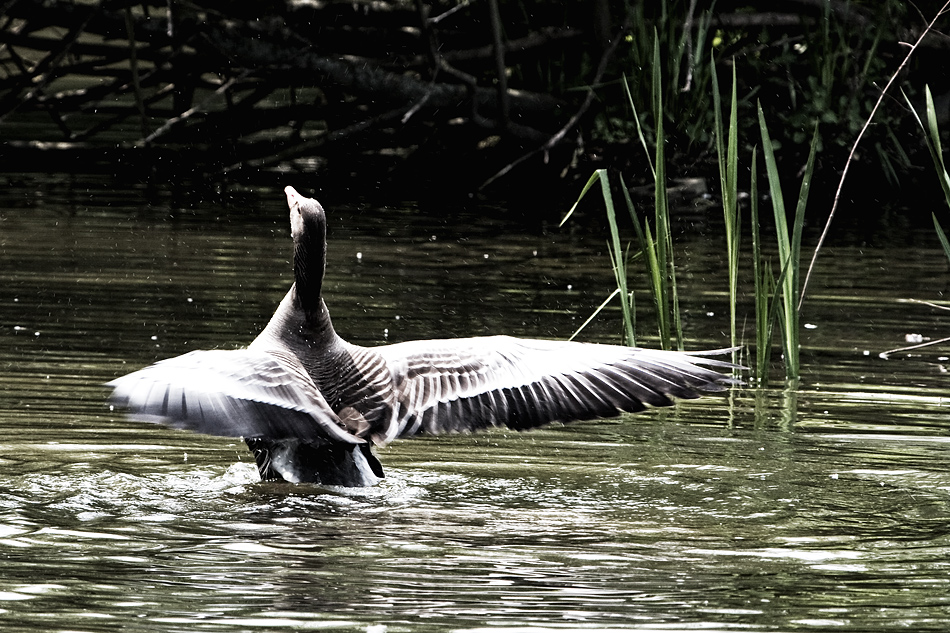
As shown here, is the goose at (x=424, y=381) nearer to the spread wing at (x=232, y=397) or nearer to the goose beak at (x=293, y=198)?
the goose beak at (x=293, y=198)

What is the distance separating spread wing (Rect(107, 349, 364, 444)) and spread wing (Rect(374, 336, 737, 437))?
40 cm

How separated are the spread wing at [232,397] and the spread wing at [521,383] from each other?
1.33 feet

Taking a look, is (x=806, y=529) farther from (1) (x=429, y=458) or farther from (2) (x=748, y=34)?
(2) (x=748, y=34)

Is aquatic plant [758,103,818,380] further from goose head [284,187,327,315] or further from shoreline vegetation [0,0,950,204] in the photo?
shoreline vegetation [0,0,950,204]

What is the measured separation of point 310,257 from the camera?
533 centimetres

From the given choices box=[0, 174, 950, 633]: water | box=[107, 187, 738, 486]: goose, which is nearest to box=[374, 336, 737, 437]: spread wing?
box=[107, 187, 738, 486]: goose

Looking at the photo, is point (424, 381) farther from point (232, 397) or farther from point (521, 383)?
point (232, 397)

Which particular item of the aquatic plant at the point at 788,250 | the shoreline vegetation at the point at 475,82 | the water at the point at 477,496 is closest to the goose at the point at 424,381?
the water at the point at 477,496

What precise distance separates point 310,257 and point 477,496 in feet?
3.15

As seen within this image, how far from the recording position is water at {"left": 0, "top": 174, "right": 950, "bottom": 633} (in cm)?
395

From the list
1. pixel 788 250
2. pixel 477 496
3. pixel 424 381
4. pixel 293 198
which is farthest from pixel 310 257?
pixel 788 250

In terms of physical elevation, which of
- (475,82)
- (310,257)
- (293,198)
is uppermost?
(475,82)

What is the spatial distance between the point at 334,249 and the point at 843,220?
14.4 feet

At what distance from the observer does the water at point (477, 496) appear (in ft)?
13.0
